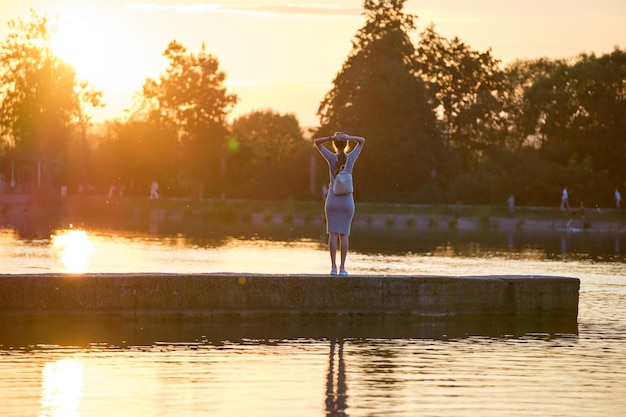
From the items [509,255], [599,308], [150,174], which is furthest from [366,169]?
[599,308]

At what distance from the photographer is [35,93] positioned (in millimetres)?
111250

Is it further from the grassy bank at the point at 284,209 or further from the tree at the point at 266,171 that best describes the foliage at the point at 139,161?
the grassy bank at the point at 284,209

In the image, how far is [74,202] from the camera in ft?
283

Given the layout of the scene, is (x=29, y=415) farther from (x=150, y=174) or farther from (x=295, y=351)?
(x=150, y=174)

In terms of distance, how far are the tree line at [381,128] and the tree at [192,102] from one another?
0.11 meters

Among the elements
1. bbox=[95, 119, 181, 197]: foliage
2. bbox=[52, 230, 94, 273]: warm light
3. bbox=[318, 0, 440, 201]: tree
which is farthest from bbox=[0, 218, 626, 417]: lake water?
bbox=[95, 119, 181, 197]: foliage

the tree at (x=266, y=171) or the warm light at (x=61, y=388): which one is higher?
the tree at (x=266, y=171)

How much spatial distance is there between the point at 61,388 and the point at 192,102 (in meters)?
96.1

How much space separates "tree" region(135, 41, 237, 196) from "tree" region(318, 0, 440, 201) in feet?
53.6

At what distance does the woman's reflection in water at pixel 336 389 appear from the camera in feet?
40.0

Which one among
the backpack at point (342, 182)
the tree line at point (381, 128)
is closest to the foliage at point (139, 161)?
the tree line at point (381, 128)

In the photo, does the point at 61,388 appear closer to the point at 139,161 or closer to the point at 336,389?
the point at 336,389

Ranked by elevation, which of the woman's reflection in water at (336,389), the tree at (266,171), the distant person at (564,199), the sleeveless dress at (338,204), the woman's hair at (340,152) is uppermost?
the tree at (266,171)

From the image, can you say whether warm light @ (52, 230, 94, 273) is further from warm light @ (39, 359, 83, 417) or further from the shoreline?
the shoreline
